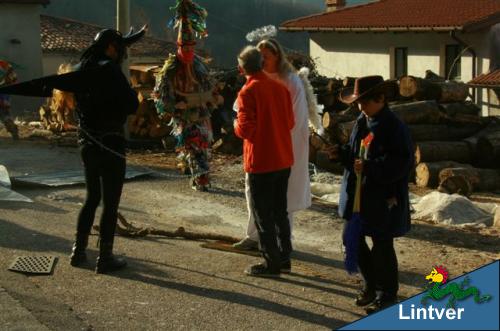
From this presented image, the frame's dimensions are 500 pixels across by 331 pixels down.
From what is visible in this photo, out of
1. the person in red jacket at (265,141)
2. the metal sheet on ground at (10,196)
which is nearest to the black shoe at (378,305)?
the person in red jacket at (265,141)

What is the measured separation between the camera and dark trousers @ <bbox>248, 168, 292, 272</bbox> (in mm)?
7030

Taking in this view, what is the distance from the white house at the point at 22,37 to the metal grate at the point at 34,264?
25.2 metres

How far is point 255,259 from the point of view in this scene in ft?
25.9

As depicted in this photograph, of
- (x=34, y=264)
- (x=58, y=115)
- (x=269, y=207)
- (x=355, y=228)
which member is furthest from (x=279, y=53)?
(x=58, y=115)

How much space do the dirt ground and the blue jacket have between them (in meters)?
0.71

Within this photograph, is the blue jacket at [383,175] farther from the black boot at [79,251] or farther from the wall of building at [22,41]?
the wall of building at [22,41]

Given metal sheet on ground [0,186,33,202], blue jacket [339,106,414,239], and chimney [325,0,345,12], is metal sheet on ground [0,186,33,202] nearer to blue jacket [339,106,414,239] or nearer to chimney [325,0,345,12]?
blue jacket [339,106,414,239]

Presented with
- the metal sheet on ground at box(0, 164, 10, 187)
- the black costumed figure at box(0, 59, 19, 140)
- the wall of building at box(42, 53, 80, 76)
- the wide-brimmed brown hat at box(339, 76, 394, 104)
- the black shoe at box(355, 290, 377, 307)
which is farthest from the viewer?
the wall of building at box(42, 53, 80, 76)

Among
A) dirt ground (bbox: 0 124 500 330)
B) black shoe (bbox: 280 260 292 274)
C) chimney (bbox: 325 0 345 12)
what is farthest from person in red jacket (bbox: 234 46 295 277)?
chimney (bbox: 325 0 345 12)

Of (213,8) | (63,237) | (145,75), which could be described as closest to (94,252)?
(63,237)

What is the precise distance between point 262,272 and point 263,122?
4.12 ft

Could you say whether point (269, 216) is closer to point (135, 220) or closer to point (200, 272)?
point (200, 272)

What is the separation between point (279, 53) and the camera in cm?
747

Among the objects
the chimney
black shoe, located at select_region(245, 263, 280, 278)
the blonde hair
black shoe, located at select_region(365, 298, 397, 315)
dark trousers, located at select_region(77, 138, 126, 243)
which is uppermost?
the chimney
